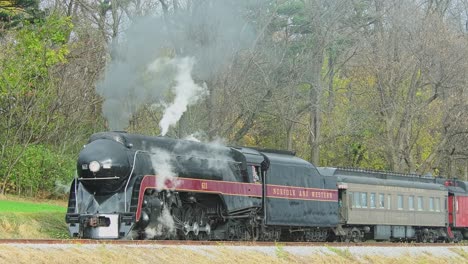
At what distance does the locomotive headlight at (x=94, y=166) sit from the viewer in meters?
20.5

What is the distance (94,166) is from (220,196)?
410cm

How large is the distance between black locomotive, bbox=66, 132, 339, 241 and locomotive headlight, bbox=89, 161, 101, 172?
0.10ft

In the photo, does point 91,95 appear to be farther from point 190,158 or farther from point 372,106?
point 190,158

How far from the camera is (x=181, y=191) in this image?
70.6 feet

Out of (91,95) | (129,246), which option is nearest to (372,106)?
(91,95)

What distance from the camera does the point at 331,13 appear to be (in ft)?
138

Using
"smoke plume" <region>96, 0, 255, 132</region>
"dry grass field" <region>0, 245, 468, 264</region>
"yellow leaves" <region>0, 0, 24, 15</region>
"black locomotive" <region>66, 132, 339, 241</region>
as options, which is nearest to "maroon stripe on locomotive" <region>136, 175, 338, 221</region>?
"black locomotive" <region>66, 132, 339, 241</region>

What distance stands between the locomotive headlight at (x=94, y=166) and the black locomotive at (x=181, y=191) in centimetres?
3

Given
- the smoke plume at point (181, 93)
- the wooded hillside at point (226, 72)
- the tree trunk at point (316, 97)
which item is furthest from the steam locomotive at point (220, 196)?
the tree trunk at point (316, 97)

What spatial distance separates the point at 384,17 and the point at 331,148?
14389 mm

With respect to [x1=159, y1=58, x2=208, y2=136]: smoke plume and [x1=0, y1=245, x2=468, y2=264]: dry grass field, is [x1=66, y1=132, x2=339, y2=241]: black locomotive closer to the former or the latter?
[x1=159, y1=58, x2=208, y2=136]: smoke plume

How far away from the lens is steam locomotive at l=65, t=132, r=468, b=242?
802 inches

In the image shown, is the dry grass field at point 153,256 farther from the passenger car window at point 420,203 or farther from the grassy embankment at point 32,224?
the passenger car window at point 420,203

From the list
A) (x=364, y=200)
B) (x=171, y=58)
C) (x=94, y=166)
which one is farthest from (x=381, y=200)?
(x=94, y=166)
